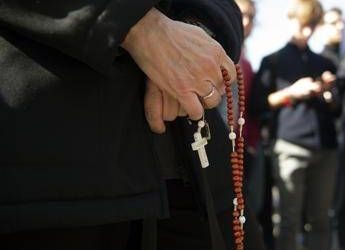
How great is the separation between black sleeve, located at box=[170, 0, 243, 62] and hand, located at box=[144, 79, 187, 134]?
15cm

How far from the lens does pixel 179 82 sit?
96 centimetres

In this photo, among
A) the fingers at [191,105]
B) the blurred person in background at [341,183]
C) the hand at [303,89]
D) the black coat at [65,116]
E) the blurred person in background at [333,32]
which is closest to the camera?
the black coat at [65,116]

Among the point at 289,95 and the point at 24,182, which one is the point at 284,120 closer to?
the point at 289,95

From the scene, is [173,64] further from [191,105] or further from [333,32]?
[333,32]

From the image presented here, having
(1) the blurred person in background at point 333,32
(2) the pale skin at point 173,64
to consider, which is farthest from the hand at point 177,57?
(1) the blurred person in background at point 333,32

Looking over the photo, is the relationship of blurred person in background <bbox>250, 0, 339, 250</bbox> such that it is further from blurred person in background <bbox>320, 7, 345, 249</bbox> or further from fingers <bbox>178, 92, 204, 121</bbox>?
fingers <bbox>178, 92, 204, 121</bbox>

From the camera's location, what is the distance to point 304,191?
400 centimetres

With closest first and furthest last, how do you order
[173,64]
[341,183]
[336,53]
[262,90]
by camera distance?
[173,64]
[262,90]
[341,183]
[336,53]

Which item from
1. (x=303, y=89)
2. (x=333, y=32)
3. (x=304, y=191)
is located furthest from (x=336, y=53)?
(x=304, y=191)

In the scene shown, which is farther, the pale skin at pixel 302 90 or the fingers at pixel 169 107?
the pale skin at pixel 302 90

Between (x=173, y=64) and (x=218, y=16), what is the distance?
175mm

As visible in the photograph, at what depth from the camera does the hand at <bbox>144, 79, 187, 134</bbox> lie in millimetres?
990

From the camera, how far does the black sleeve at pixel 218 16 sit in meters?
1.07

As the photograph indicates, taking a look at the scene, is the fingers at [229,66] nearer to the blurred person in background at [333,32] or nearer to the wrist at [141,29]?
the wrist at [141,29]
